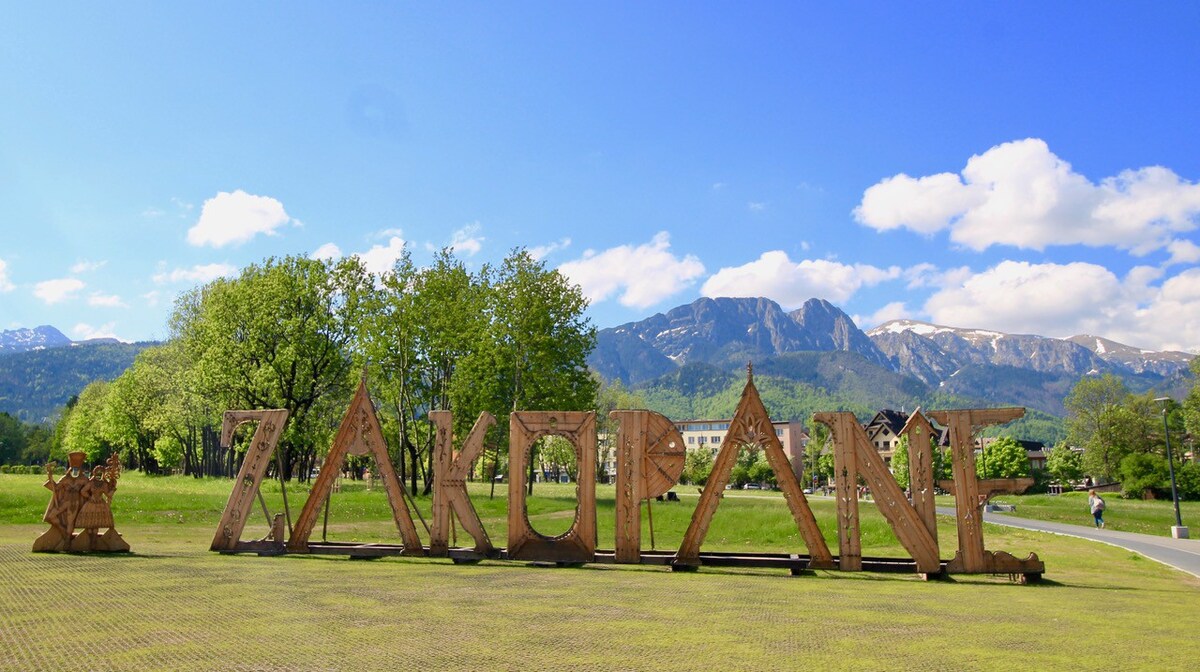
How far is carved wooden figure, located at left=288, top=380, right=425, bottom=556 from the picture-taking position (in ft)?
62.0

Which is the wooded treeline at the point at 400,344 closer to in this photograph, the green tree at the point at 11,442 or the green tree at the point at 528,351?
the green tree at the point at 528,351

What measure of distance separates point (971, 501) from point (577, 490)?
28.8ft

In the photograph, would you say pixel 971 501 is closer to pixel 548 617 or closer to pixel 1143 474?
pixel 548 617

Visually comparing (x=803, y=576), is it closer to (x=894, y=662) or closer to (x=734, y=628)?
(x=734, y=628)

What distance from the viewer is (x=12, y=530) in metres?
24.0

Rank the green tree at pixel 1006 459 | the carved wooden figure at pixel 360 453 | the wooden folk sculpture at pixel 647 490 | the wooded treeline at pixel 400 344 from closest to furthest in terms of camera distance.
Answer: the wooden folk sculpture at pixel 647 490 → the carved wooden figure at pixel 360 453 → the wooded treeline at pixel 400 344 → the green tree at pixel 1006 459

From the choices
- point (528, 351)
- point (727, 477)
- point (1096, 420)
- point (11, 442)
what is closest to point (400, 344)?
point (528, 351)

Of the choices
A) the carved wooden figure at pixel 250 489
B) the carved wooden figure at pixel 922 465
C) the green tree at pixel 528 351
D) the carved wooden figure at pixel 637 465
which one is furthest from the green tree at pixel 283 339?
the carved wooden figure at pixel 922 465

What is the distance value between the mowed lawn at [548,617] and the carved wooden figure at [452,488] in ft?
1.85

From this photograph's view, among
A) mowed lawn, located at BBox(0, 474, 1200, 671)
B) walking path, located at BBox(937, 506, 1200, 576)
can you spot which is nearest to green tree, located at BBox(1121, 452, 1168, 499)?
walking path, located at BBox(937, 506, 1200, 576)

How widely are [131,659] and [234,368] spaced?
1729 inches

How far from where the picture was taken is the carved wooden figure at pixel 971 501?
54.3ft

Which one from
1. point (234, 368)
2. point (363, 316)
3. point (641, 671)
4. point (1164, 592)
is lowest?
point (1164, 592)

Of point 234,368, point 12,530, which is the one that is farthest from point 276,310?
point 12,530
